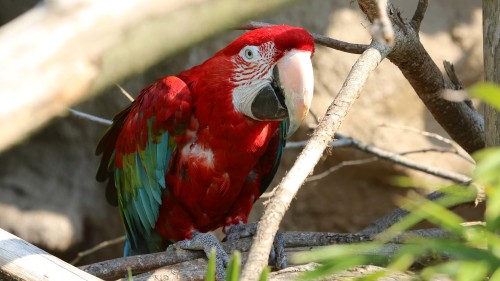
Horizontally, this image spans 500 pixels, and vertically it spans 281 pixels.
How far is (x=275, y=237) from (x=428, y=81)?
648 millimetres

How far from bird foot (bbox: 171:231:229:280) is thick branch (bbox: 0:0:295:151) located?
1129 millimetres

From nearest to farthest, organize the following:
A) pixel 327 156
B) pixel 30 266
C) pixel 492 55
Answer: pixel 30 266 < pixel 492 55 < pixel 327 156

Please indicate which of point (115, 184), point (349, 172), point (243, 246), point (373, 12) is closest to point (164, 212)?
point (115, 184)

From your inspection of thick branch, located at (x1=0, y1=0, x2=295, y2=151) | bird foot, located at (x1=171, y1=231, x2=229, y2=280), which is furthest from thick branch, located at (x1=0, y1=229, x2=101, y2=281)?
thick branch, located at (x1=0, y1=0, x2=295, y2=151)

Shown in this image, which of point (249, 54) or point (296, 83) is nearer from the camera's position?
point (296, 83)

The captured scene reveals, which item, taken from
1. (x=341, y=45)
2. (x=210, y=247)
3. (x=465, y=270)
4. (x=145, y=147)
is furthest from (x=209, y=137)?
(x=465, y=270)

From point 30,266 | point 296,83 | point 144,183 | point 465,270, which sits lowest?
point 30,266

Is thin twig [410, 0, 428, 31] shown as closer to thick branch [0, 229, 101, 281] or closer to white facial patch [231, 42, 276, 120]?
white facial patch [231, 42, 276, 120]

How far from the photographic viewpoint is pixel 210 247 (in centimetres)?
213

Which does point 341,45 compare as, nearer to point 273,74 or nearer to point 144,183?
point 273,74

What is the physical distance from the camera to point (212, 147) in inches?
91.1

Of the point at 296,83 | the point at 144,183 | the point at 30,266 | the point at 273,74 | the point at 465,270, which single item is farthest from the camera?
the point at 144,183

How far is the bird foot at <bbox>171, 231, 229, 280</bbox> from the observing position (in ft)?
6.70

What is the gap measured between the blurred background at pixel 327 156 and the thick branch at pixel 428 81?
0.96 metres
